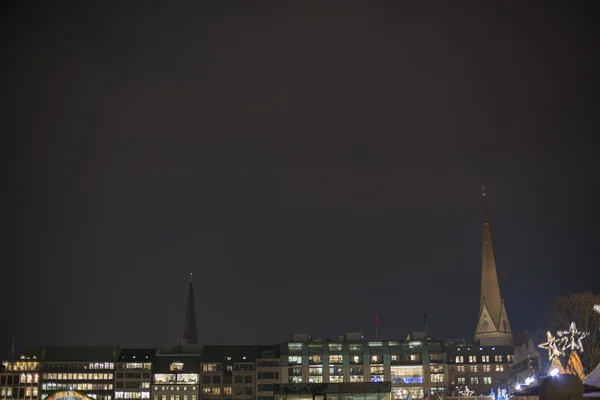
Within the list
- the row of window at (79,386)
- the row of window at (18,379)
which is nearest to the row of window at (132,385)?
the row of window at (79,386)

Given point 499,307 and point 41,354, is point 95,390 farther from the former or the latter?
point 499,307

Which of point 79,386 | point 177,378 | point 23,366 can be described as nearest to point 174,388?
point 177,378

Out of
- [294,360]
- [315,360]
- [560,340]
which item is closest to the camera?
[560,340]

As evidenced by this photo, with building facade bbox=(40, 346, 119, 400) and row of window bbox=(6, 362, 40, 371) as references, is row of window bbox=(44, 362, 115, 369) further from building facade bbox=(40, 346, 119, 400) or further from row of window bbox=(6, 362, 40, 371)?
row of window bbox=(6, 362, 40, 371)

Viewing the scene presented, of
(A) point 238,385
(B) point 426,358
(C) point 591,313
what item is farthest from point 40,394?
(C) point 591,313

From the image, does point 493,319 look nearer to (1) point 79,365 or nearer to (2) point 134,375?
(2) point 134,375

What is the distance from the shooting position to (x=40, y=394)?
17512 centimetres

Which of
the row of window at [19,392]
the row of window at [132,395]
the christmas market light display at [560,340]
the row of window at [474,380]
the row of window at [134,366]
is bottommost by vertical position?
the row of window at [132,395]

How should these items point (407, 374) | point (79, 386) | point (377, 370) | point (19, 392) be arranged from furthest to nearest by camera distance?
1. point (19, 392)
2. point (79, 386)
3. point (407, 374)
4. point (377, 370)

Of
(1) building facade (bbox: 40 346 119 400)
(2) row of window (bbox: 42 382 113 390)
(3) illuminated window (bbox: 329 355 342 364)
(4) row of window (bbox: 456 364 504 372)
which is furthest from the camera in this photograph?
(1) building facade (bbox: 40 346 119 400)

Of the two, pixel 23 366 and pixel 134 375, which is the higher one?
pixel 23 366

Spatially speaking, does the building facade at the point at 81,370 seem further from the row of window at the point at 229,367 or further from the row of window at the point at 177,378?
the row of window at the point at 229,367

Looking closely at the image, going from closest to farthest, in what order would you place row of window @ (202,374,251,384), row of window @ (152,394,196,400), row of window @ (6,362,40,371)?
row of window @ (202,374,251,384)
row of window @ (152,394,196,400)
row of window @ (6,362,40,371)

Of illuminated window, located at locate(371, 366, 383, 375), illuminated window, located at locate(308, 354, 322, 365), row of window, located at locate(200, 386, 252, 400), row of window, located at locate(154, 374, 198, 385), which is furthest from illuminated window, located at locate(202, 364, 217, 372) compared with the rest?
illuminated window, located at locate(371, 366, 383, 375)
